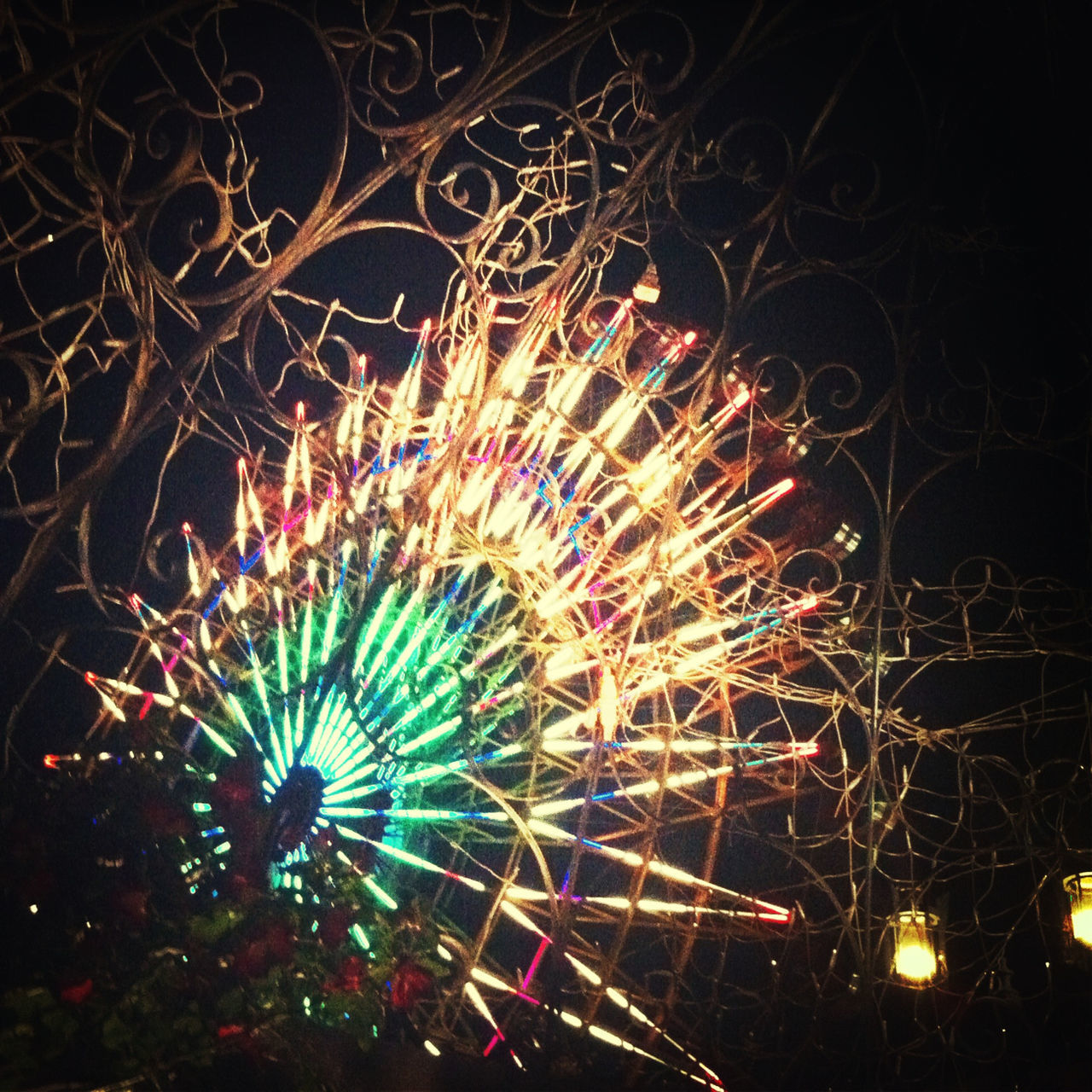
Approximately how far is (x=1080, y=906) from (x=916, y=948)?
1.53 feet

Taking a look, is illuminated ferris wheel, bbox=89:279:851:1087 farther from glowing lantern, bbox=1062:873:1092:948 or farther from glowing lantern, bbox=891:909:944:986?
glowing lantern, bbox=1062:873:1092:948

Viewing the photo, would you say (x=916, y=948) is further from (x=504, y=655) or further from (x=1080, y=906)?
(x=504, y=655)

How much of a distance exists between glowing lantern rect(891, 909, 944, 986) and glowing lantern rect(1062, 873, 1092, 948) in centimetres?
37

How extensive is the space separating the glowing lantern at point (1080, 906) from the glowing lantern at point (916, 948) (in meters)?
0.37

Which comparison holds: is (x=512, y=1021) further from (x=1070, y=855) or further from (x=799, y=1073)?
(x=1070, y=855)

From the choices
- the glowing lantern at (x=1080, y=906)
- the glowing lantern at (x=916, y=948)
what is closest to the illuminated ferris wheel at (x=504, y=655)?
the glowing lantern at (x=916, y=948)

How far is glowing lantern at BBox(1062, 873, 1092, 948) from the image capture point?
2.95 metres

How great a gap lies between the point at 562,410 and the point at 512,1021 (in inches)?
58.6

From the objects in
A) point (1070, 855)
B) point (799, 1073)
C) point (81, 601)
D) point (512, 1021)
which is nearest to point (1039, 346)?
point (1070, 855)

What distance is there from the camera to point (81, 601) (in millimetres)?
3162

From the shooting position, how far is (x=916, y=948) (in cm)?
289

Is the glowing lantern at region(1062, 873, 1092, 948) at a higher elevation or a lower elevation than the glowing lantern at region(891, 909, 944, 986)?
higher

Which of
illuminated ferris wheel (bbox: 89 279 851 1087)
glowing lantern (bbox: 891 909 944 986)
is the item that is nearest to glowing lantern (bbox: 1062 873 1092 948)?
glowing lantern (bbox: 891 909 944 986)

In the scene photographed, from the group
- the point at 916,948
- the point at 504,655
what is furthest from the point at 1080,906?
the point at 504,655
